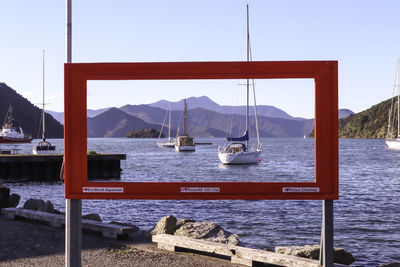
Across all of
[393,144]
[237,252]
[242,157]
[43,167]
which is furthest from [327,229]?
[393,144]

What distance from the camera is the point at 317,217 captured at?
853 inches

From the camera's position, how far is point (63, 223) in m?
10.8

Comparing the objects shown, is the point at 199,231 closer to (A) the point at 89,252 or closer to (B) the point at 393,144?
(A) the point at 89,252

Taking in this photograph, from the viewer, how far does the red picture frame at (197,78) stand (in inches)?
212

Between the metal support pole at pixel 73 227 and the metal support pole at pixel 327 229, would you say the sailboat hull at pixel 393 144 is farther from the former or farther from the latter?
the metal support pole at pixel 73 227

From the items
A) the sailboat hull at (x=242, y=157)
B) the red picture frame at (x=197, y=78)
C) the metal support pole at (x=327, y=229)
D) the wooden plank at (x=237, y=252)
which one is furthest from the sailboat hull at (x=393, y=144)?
the red picture frame at (x=197, y=78)

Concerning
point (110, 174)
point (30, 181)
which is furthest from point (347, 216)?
point (30, 181)

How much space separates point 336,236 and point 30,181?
92.7ft

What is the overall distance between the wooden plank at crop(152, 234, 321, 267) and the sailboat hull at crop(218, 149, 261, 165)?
152ft

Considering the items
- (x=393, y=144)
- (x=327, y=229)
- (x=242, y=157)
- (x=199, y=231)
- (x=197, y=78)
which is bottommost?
(x=242, y=157)

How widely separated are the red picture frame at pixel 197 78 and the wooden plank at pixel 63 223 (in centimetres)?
452

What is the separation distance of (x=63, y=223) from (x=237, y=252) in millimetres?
4682

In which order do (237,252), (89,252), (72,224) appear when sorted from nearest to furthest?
(72,224) < (237,252) < (89,252)

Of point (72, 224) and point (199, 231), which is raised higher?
point (72, 224)
